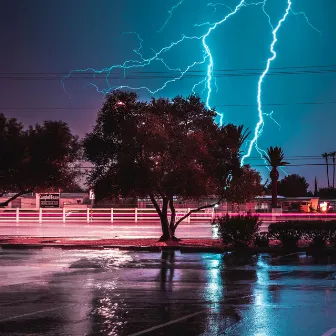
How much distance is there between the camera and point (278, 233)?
24.8 m

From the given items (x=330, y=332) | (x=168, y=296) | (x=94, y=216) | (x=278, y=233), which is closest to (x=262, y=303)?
(x=168, y=296)

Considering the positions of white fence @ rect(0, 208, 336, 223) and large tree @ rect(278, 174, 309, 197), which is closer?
white fence @ rect(0, 208, 336, 223)

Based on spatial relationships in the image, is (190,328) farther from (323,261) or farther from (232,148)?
(232,148)

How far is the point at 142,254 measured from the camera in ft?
76.3

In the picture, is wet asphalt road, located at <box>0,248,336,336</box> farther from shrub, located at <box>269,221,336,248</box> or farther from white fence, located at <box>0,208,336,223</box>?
white fence, located at <box>0,208,336,223</box>

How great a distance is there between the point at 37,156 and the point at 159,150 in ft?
23.2

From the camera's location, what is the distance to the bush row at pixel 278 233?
949 inches

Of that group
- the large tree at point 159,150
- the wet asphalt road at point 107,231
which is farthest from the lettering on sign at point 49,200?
the large tree at point 159,150

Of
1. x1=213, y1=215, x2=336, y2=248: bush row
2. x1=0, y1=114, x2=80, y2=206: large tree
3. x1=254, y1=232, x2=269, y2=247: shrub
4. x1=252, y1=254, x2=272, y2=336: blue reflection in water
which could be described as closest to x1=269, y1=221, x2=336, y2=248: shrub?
x1=213, y1=215, x2=336, y2=248: bush row

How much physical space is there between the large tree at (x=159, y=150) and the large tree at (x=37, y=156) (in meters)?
3.09

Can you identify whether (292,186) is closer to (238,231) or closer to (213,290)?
(238,231)

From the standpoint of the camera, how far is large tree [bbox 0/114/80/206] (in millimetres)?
29016

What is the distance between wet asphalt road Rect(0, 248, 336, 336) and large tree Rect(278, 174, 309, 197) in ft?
370

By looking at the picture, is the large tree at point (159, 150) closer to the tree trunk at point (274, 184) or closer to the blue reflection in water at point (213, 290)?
the blue reflection in water at point (213, 290)
